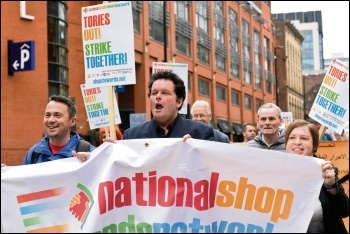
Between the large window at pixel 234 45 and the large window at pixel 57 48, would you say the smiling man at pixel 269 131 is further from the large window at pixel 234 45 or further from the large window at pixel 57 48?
the large window at pixel 234 45

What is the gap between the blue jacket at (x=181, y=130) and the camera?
473 centimetres

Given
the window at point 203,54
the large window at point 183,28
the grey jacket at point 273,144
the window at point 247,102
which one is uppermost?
the large window at point 183,28

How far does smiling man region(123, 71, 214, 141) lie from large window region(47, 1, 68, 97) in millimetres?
23722

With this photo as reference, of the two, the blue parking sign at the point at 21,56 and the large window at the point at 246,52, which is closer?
the blue parking sign at the point at 21,56

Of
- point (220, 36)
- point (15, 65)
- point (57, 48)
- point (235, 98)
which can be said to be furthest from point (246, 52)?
point (15, 65)

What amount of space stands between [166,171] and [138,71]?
32841mm

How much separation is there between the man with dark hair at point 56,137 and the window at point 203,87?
43.5 m

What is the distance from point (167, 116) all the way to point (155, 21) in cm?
3504

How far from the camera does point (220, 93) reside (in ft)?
181

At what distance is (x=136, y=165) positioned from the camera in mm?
4023

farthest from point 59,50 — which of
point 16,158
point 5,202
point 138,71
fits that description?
point 5,202

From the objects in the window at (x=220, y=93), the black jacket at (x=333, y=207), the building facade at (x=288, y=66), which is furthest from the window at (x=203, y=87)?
the black jacket at (x=333, y=207)

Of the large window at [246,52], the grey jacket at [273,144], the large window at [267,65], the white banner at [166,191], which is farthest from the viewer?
the large window at [267,65]

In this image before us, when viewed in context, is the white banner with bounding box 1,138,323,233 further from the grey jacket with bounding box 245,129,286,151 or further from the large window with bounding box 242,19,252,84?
the large window with bounding box 242,19,252,84
